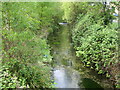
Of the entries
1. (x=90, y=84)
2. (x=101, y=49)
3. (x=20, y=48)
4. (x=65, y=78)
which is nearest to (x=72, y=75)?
(x=65, y=78)

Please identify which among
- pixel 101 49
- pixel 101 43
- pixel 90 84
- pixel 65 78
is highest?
A: pixel 101 43

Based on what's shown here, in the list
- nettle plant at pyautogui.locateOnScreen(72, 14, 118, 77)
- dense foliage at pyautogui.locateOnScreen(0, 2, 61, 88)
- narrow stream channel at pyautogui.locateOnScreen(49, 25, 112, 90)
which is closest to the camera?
dense foliage at pyautogui.locateOnScreen(0, 2, 61, 88)

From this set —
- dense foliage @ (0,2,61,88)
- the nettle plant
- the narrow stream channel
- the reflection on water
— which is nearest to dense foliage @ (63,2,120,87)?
the nettle plant

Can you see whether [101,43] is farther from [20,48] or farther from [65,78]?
[20,48]

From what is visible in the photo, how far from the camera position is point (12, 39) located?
4.54m

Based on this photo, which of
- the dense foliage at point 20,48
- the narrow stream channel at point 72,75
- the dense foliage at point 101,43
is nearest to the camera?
the dense foliage at point 20,48

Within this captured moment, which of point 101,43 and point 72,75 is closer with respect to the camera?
point 101,43

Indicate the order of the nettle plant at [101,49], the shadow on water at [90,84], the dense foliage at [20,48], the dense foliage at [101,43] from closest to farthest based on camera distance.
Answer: the dense foliage at [20,48] → the dense foliage at [101,43] → the nettle plant at [101,49] → the shadow on water at [90,84]

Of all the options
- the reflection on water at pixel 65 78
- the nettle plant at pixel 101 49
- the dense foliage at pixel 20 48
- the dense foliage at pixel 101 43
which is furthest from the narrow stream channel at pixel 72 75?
the dense foliage at pixel 20 48

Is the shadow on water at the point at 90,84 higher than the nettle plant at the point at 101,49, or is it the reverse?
the nettle plant at the point at 101,49

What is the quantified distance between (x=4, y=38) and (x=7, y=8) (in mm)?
1003

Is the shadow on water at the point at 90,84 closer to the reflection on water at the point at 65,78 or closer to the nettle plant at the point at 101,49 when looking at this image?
the reflection on water at the point at 65,78

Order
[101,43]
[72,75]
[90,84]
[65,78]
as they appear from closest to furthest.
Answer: [101,43] < [90,84] < [65,78] < [72,75]

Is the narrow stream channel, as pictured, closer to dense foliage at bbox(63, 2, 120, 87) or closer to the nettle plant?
dense foliage at bbox(63, 2, 120, 87)
